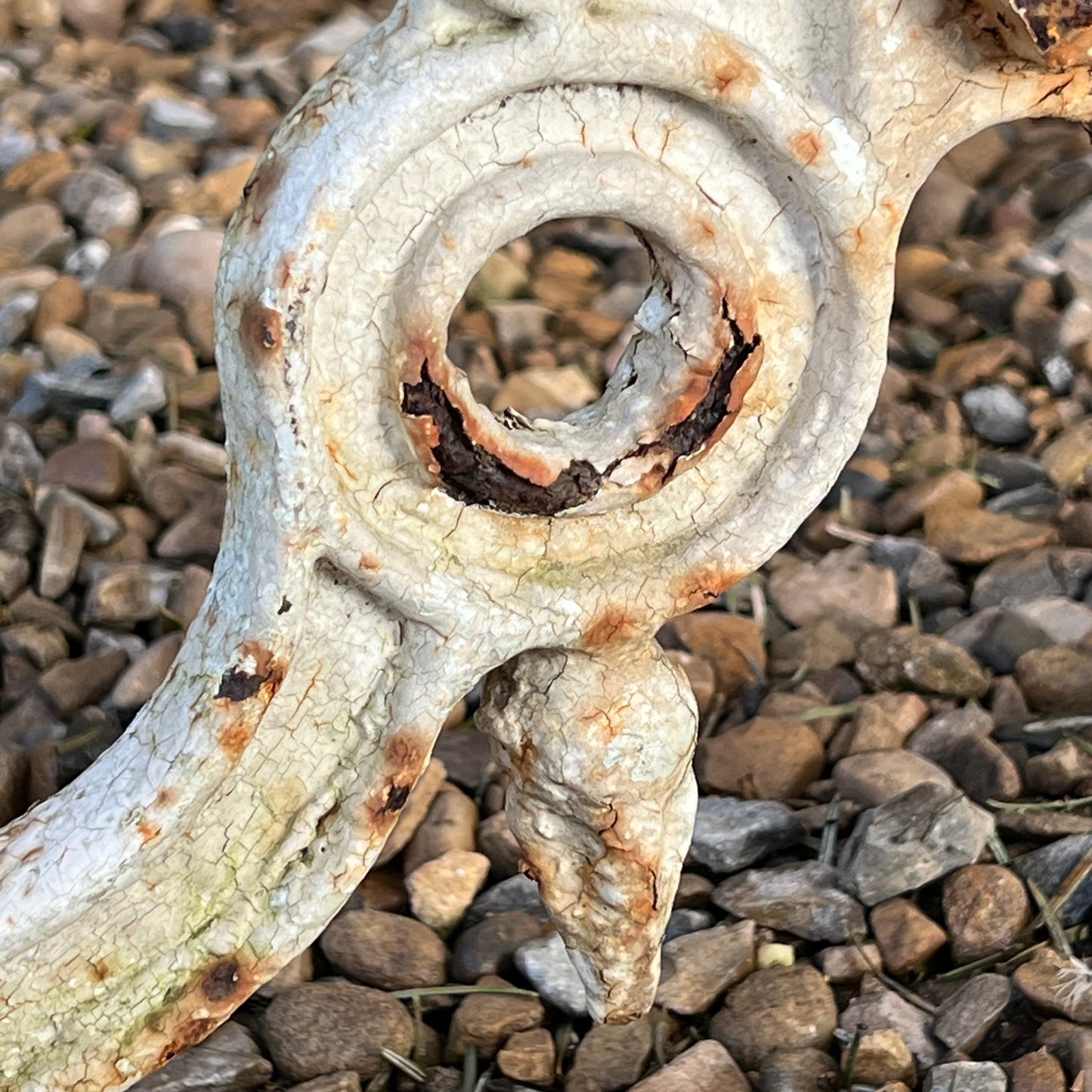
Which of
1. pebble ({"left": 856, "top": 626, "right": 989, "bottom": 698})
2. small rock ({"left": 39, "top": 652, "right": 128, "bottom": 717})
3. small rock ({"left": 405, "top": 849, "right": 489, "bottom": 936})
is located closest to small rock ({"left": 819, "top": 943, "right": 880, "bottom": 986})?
small rock ({"left": 405, "top": 849, "right": 489, "bottom": 936})

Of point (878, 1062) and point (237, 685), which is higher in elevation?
point (237, 685)

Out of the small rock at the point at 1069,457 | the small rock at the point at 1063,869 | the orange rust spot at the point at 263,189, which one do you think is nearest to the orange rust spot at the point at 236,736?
the orange rust spot at the point at 263,189

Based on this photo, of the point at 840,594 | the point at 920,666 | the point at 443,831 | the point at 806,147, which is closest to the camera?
the point at 806,147

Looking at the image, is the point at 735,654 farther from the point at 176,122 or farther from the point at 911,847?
the point at 176,122

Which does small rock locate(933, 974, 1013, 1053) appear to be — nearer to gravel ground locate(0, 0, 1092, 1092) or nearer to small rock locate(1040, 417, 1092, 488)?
gravel ground locate(0, 0, 1092, 1092)

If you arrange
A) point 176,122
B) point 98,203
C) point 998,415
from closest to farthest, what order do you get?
1. point 998,415
2. point 98,203
3. point 176,122

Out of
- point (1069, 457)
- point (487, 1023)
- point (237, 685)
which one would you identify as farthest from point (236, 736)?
point (1069, 457)

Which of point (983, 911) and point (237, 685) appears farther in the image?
point (983, 911)
